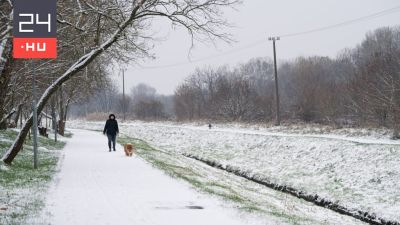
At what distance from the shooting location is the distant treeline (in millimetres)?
34041

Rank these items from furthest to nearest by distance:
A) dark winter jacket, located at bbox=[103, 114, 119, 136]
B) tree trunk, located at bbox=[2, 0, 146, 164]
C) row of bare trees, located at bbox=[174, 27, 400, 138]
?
row of bare trees, located at bbox=[174, 27, 400, 138] → dark winter jacket, located at bbox=[103, 114, 119, 136] → tree trunk, located at bbox=[2, 0, 146, 164]

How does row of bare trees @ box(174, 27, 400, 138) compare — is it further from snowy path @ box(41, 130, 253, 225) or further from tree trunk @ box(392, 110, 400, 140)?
snowy path @ box(41, 130, 253, 225)

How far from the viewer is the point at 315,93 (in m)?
54.7

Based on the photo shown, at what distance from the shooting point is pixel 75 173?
1455 cm

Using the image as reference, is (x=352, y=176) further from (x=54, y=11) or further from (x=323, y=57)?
(x=323, y=57)

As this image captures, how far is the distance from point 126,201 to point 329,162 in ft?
46.6

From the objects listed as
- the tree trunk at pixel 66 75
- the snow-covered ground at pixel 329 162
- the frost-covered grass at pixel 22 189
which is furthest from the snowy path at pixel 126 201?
the snow-covered ground at pixel 329 162

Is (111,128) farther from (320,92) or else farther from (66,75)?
(320,92)

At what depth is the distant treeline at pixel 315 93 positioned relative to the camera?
34041 mm

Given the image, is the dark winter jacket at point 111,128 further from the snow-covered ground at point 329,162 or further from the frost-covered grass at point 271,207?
the frost-covered grass at point 271,207

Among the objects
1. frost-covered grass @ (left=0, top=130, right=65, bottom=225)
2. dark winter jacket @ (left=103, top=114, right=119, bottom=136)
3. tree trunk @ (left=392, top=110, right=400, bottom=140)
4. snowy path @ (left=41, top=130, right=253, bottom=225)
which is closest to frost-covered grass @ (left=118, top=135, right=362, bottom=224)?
snowy path @ (left=41, top=130, right=253, bottom=225)

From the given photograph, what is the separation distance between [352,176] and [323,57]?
87698 mm

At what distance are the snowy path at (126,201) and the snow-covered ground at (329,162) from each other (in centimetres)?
694

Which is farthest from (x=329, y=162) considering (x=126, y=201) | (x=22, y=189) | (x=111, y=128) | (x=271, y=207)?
(x=22, y=189)
